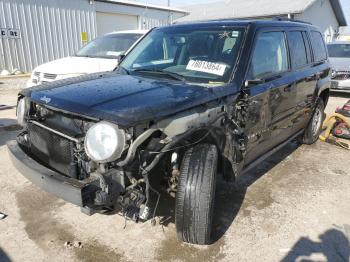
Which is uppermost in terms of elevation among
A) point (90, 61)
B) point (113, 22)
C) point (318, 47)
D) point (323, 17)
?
point (323, 17)

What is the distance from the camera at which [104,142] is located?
7.68 ft

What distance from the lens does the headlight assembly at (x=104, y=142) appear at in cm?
229

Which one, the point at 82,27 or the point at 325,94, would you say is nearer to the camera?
the point at 325,94

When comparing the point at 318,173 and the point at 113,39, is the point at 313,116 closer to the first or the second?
the point at 318,173

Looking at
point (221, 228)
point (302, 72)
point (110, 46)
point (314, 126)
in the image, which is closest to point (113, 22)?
point (110, 46)

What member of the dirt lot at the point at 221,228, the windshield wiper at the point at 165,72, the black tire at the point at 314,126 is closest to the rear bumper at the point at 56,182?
the dirt lot at the point at 221,228

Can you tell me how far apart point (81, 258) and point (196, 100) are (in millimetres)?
1605

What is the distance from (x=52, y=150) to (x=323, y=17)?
2555 centimetres

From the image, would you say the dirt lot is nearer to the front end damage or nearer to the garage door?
the front end damage

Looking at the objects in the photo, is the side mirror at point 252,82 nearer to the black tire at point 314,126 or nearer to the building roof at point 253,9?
the black tire at point 314,126

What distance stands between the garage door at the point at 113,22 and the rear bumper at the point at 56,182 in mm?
14230

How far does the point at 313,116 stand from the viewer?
545cm

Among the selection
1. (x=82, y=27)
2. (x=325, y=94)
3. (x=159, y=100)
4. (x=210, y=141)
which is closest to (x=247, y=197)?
(x=210, y=141)

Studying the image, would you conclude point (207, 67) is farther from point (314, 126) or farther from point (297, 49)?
point (314, 126)
